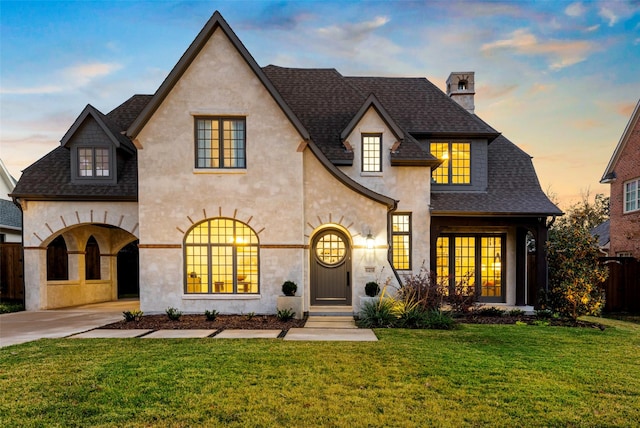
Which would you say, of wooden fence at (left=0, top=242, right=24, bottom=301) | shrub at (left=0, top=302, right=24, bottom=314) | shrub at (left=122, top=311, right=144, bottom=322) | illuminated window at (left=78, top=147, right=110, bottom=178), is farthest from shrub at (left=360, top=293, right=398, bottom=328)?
wooden fence at (left=0, top=242, right=24, bottom=301)

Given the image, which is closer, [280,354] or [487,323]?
[280,354]

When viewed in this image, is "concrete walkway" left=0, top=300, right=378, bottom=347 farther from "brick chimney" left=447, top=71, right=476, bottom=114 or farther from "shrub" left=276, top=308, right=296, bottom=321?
"brick chimney" left=447, top=71, right=476, bottom=114

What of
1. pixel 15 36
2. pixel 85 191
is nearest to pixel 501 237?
pixel 85 191

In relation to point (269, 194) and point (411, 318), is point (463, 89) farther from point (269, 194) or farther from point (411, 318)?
point (411, 318)

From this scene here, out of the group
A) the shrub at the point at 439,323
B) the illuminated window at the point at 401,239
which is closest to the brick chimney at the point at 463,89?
the illuminated window at the point at 401,239

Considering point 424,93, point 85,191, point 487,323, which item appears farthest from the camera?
point 424,93

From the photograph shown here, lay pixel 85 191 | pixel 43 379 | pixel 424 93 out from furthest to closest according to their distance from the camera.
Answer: pixel 424 93
pixel 85 191
pixel 43 379

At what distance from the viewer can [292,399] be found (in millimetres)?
4938

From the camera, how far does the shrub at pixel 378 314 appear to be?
1013 centimetres

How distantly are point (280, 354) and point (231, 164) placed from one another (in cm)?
685

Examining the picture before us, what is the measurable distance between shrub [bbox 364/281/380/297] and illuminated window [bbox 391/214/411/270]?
2.76 m

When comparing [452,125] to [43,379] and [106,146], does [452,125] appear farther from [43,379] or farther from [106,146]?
[43,379]

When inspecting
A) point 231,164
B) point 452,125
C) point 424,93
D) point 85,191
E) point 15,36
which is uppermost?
point 15,36

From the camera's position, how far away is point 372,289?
37.4 ft
